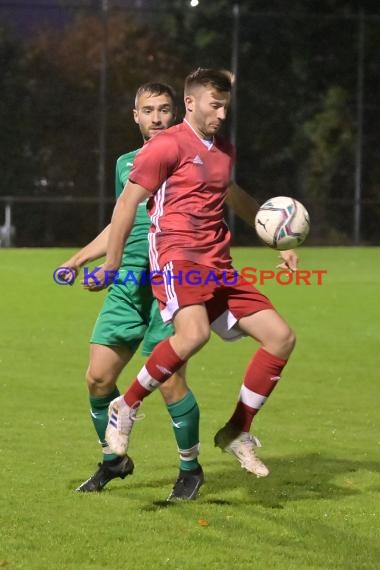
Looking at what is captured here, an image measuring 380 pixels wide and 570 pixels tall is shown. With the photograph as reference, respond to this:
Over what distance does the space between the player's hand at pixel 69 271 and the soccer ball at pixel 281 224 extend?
0.91 m

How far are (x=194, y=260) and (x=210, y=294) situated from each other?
173mm

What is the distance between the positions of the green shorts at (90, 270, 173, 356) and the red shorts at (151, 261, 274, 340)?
38 cm

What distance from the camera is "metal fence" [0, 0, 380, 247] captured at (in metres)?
27.4

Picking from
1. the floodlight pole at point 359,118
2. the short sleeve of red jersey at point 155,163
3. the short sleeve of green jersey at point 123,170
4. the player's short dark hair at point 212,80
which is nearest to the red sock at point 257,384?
the short sleeve of red jersey at point 155,163

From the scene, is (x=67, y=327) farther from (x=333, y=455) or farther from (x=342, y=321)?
(x=333, y=455)

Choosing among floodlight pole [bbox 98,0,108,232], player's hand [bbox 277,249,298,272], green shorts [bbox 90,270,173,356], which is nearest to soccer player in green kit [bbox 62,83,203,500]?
green shorts [bbox 90,270,173,356]

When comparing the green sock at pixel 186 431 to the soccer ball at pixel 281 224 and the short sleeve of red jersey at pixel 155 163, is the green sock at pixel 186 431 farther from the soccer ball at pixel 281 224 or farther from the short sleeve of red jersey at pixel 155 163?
the short sleeve of red jersey at pixel 155 163

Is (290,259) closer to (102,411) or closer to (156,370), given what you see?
(156,370)

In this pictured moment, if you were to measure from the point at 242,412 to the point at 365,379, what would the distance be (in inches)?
206

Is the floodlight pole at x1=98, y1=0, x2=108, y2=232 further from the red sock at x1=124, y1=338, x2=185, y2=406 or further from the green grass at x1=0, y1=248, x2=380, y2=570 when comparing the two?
the red sock at x1=124, y1=338, x2=185, y2=406

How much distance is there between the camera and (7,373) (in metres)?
11.6

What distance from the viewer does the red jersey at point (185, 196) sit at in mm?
6297

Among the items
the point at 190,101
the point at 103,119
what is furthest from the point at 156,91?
the point at 103,119

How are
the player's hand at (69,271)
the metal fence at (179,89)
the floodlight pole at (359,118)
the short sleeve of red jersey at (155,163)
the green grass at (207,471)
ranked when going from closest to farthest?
the green grass at (207,471) → the short sleeve of red jersey at (155,163) → the player's hand at (69,271) → the metal fence at (179,89) → the floodlight pole at (359,118)
